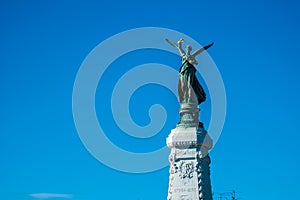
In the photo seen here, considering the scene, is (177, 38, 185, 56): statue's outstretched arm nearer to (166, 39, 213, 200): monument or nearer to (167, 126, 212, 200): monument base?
(166, 39, 213, 200): monument

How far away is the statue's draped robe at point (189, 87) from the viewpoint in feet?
166

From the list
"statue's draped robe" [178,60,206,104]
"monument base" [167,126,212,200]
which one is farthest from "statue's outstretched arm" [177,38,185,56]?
"monument base" [167,126,212,200]

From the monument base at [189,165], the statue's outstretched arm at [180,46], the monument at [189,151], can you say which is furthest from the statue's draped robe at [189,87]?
the monument base at [189,165]

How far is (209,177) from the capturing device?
161ft

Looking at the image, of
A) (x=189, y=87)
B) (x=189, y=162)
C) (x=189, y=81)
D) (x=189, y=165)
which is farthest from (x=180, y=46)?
(x=189, y=165)

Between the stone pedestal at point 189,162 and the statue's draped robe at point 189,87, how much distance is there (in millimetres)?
1826

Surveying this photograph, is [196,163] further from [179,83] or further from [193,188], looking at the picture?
[179,83]

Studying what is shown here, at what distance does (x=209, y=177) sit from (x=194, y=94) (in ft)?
20.3

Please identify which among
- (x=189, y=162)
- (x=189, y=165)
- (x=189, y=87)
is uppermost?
(x=189, y=87)

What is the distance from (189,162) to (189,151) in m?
0.80

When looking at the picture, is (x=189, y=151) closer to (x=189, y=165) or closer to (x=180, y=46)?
(x=189, y=165)

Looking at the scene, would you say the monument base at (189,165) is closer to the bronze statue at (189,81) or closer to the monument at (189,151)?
the monument at (189,151)

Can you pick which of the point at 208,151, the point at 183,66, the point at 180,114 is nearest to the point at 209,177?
the point at 208,151

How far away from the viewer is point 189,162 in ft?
158
